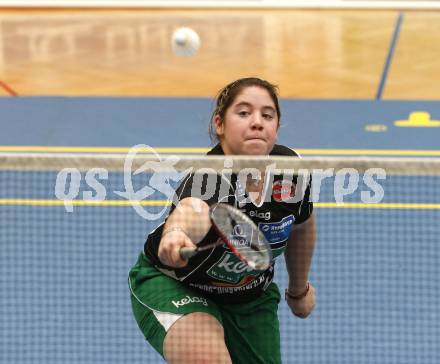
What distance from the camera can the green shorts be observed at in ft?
12.1

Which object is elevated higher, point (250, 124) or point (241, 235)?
point (250, 124)

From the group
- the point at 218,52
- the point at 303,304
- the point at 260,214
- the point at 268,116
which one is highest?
the point at 268,116

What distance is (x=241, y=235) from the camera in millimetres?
3516

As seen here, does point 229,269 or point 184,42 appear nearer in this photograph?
point 229,269

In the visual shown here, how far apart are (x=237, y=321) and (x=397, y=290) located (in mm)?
2140

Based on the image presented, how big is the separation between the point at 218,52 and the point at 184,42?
3.35 feet

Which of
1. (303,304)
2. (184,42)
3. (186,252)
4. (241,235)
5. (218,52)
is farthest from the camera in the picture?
(218,52)

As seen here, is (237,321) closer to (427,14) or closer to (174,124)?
(174,124)

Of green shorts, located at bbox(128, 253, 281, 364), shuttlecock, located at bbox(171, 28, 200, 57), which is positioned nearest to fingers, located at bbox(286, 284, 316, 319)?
green shorts, located at bbox(128, 253, 281, 364)

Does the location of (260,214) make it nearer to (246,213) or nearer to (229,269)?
(246,213)

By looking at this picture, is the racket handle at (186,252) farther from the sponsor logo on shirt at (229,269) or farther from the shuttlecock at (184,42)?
the shuttlecock at (184,42)

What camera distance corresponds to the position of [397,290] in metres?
5.86

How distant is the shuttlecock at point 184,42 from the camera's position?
10.2m

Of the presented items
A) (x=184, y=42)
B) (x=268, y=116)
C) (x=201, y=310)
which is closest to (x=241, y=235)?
(x=201, y=310)
